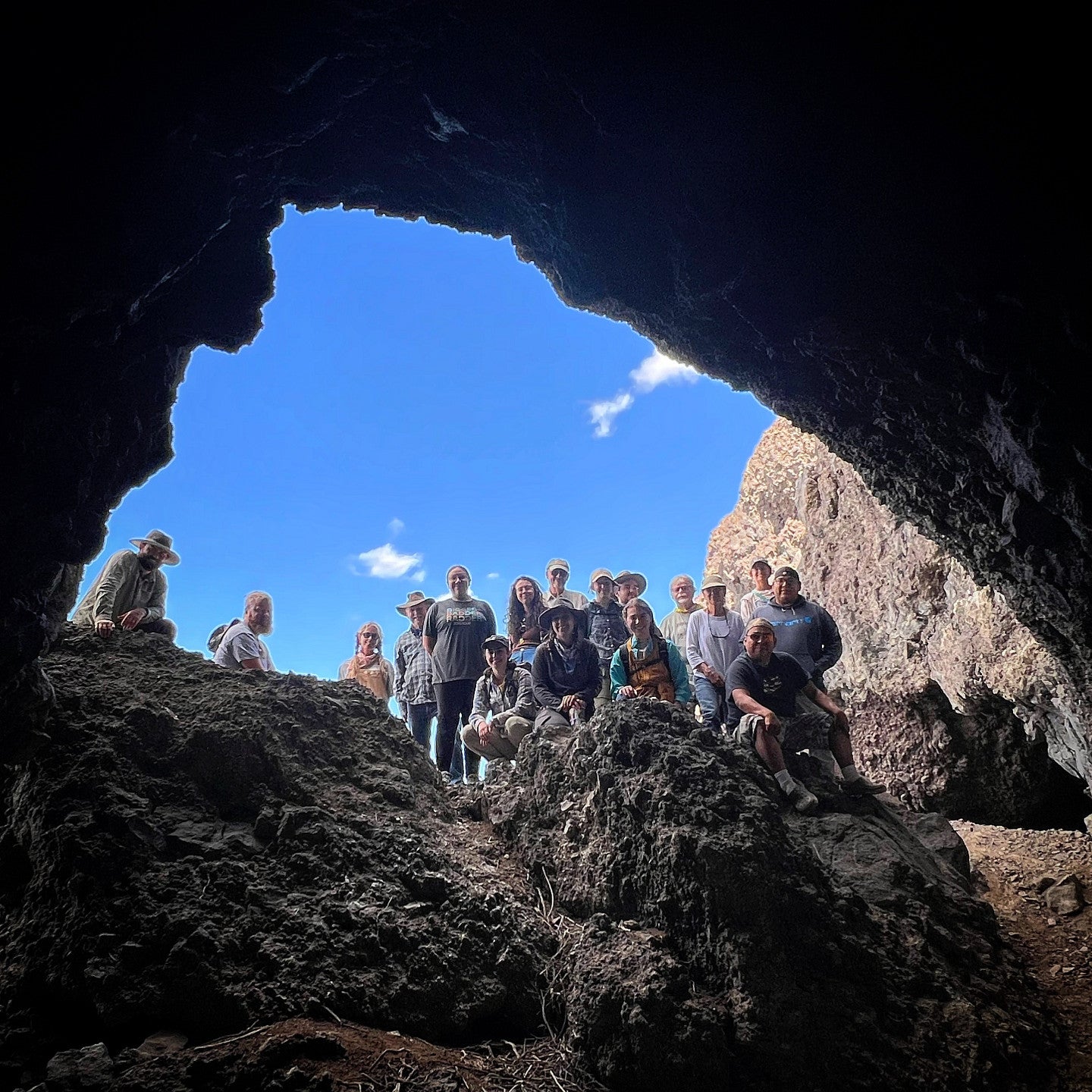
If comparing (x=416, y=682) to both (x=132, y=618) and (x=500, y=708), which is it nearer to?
(x=500, y=708)

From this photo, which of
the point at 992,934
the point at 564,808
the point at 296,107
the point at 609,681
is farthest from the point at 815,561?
the point at 296,107

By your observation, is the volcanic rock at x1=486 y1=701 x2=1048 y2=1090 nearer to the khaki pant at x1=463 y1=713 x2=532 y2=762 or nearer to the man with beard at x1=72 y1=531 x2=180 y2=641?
the khaki pant at x1=463 y1=713 x2=532 y2=762

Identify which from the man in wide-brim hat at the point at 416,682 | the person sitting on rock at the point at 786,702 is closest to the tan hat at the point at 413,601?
the man in wide-brim hat at the point at 416,682

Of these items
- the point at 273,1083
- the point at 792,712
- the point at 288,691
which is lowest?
the point at 273,1083

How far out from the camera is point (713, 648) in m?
6.69

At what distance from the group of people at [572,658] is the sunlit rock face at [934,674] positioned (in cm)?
204

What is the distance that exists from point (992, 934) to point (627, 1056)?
2.92 meters

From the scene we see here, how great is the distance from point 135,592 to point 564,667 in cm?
411

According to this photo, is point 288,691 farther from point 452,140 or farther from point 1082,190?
point 1082,190

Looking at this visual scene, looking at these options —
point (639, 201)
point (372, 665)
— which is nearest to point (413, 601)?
point (372, 665)

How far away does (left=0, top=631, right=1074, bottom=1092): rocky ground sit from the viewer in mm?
2891

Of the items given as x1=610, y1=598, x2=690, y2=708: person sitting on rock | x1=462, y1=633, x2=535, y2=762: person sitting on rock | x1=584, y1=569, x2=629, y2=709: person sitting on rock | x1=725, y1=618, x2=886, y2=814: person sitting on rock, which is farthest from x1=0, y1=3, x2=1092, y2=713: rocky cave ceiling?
x1=462, y1=633, x2=535, y2=762: person sitting on rock

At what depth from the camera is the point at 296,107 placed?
4195mm

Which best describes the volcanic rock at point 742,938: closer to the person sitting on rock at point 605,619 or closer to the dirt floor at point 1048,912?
the dirt floor at point 1048,912
